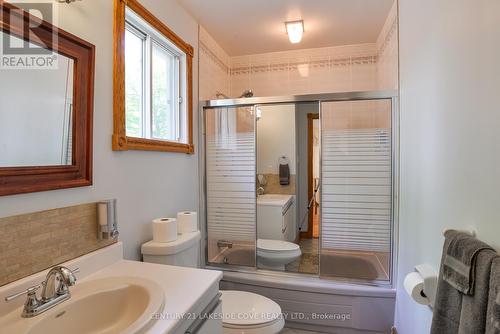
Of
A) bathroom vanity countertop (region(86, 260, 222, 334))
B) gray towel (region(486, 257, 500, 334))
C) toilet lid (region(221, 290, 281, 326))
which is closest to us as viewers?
gray towel (region(486, 257, 500, 334))

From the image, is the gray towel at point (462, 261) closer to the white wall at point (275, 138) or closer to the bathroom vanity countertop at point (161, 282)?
the bathroom vanity countertop at point (161, 282)

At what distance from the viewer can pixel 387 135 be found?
6.66ft

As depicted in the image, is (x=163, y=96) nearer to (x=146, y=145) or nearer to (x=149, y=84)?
(x=149, y=84)

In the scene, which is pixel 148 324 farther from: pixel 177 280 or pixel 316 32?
pixel 316 32

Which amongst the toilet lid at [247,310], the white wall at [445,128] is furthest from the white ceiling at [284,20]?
the toilet lid at [247,310]

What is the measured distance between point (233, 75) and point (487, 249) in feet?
9.40

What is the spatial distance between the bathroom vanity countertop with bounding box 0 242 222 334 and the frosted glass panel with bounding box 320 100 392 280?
127 centimetres

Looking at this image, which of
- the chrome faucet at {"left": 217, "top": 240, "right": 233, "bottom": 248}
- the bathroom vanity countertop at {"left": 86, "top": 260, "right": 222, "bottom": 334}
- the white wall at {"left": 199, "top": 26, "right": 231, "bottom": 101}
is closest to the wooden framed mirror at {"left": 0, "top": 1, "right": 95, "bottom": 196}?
the bathroom vanity countertop at {"left": 86, "top": 260, "right": 222, "bottom": 334}

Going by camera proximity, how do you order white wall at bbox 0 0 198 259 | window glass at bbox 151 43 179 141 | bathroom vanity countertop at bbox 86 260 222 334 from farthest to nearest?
window glass at bbox 151 43 179 141, white wall at bbox 0 0 198 259, bathroom vanity countertop at bbox 86 260 222 334

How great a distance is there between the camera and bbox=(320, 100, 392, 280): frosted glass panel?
206 centimetres
